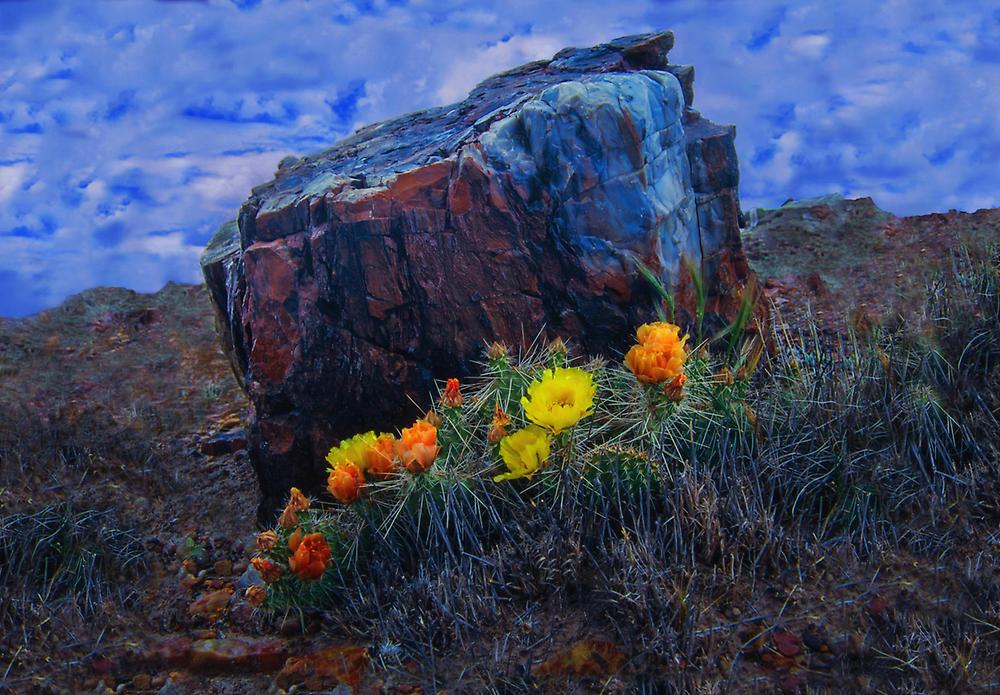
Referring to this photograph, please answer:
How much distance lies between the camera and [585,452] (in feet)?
11.7

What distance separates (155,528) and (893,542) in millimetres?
3639

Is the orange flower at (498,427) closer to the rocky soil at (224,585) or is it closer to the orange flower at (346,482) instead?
the orange flower at (346,482)

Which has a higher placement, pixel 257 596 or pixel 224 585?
pixel 257 596

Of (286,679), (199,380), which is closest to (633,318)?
(286,679)

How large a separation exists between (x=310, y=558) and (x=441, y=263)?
1617 millimetres

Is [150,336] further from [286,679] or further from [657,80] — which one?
[286,679]

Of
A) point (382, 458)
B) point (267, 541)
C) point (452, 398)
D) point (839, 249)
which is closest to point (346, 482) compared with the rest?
point (382, 458)

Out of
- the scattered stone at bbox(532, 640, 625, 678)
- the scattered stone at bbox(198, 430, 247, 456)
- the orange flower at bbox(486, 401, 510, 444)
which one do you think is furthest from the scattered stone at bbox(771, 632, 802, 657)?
the scattered stone at bbox(198, 430, 247, 456)

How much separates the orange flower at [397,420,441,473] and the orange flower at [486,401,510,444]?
248 millimetres

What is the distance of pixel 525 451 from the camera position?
137 inches

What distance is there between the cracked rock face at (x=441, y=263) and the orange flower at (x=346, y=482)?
107 centimetres

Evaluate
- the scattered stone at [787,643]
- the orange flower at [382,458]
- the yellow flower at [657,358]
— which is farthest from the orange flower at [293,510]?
the scattered stone at [787,643]

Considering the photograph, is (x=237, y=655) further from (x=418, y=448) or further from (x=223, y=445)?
(x=223, y=445)

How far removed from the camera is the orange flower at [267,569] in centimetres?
351
